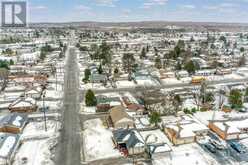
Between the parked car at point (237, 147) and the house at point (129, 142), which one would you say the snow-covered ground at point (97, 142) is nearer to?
the house at point (129, 142)

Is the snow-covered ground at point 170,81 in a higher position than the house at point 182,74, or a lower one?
lower

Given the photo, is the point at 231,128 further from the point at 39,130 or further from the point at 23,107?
the point at 23,107

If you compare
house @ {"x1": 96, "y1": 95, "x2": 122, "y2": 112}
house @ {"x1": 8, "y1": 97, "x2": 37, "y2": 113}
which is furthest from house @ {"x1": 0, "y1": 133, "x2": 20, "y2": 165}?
house @ {"x1": 96, "y1": 95, "x2": 122, "y2": 112}

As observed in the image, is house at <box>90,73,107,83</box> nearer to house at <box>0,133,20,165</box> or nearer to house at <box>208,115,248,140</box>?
house at <box>0,133,20,165</box>

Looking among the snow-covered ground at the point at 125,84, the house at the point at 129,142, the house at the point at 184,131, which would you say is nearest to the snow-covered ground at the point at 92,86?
the snow-covered ground at the point at 125,84

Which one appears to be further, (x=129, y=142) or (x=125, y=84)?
(x=125, y=84)

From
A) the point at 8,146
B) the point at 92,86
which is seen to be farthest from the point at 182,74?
the point at 8,146

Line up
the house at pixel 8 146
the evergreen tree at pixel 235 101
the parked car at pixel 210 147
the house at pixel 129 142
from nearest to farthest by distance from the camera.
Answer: the house at pixel 8 146, the house at pixel 129 142, the parked car at pixel 210 147, the evergreen tree at pixel 235 101

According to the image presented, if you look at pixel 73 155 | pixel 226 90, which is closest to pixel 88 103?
pixel 73 155
